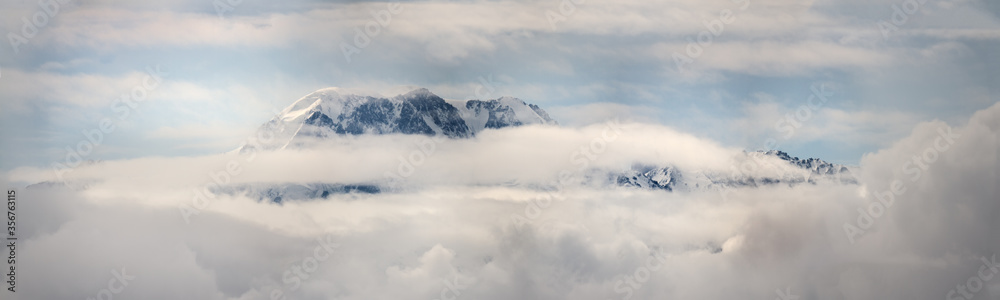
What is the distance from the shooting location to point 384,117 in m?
164

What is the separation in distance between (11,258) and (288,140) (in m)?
71.6

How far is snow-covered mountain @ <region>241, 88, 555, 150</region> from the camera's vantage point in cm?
15225

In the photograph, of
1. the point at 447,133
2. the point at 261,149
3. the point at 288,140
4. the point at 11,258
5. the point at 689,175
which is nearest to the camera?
the point at 11,258

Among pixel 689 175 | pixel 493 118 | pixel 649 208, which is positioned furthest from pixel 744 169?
pixel 493 118

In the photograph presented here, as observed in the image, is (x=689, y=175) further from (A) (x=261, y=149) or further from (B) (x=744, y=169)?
(A) (x=261, y=149)

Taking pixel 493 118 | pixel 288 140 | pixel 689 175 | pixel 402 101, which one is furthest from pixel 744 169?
pixel 288 140

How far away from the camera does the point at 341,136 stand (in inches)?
6378

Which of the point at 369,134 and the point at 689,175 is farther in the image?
the point at 689,175

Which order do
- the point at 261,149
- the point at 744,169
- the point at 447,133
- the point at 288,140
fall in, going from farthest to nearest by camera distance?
1. the point at 744,169
2. the point at 447,133
3. the point at 288,140
4. the point at 261,149

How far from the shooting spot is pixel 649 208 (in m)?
166

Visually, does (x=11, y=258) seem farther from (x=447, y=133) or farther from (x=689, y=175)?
(x=689, y=175)

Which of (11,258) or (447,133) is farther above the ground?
(447,133)

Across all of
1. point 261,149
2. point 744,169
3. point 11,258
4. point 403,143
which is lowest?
point 11,258

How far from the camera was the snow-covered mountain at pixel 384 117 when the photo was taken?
15225 centimetres
